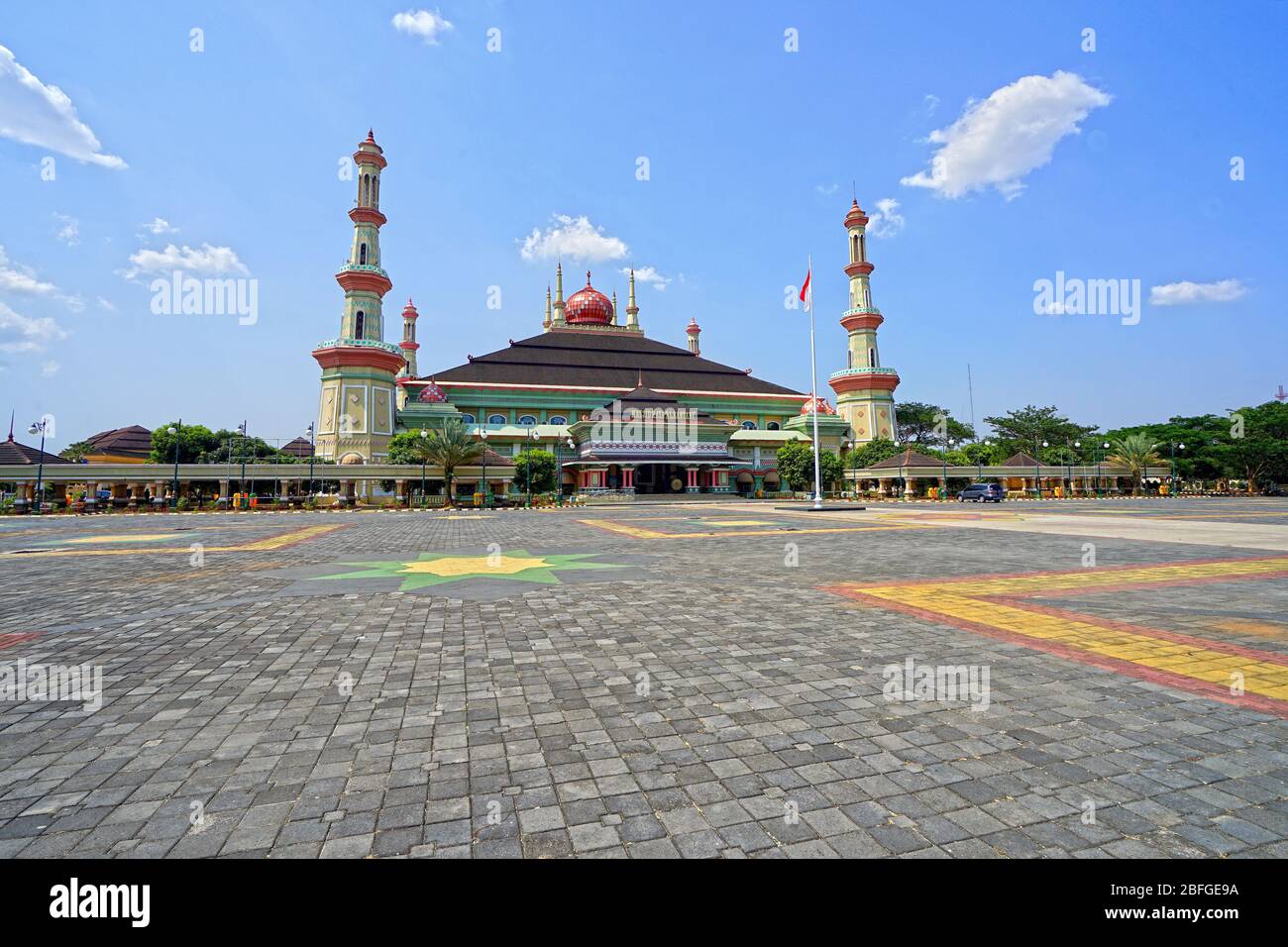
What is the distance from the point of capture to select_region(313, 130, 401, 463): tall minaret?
50.4 m

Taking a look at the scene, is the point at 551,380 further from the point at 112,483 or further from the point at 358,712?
the point at 358,712

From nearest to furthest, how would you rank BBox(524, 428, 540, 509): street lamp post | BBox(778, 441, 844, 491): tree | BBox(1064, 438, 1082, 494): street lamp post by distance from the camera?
BBox(524, 428, 540, 509): street lamp post
BBox(778, 441, 844, 491): tree
BBox(1064, 438, 1082, 494): street lamp post

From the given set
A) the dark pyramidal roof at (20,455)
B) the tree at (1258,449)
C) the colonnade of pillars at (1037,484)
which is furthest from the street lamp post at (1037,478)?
the dark pyramidal roof at (20,455)

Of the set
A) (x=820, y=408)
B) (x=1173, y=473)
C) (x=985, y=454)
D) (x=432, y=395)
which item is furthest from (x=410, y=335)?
(x=1173, y=473)

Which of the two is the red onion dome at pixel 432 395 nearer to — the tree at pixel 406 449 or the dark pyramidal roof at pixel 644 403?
the tree at pixel 406 449

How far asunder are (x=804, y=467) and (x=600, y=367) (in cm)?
3094

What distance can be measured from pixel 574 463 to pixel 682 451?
33.8ft

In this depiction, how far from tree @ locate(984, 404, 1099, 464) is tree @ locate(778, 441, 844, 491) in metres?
35.5

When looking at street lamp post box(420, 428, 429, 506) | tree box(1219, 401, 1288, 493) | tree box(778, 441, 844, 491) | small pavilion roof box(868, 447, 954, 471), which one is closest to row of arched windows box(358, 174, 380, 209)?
street lamp post box(420, 428, 429, 506)

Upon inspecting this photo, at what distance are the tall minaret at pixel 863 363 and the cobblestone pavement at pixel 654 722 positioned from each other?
64.9 meters

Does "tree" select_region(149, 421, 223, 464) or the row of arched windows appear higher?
the row of arched windows

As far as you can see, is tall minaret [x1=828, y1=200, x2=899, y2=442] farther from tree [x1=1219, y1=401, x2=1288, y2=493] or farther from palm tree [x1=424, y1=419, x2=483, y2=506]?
palm tree [x1=424, y1=419, x2=483, y2=506]

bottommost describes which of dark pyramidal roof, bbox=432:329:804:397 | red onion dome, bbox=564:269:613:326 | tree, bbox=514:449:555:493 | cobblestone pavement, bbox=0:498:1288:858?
cobblestone pavement, bbox=0:498:1288:858
